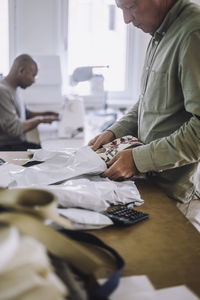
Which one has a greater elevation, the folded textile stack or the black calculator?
the folded textile stack

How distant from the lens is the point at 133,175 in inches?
49.2

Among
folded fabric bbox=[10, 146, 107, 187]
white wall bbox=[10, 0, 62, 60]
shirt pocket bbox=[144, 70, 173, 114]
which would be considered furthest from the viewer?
white wall bbox=[10, 0, 62, 60]

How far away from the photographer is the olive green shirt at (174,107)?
118 cm

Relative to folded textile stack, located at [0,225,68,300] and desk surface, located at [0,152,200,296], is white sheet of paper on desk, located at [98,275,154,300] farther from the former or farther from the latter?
folded textile stack, located at [0,225,68,300]

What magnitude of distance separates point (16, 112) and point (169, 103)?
2.05 metres

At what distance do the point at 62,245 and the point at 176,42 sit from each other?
2.88ft

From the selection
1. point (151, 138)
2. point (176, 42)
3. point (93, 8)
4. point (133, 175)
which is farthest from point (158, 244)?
point (93, 8)

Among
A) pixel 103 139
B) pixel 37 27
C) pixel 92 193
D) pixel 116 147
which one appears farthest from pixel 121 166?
pixel 37 27

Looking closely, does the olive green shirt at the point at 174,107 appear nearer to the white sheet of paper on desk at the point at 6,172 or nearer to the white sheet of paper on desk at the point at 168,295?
the white sheet of paper on desk at the point at 6,172

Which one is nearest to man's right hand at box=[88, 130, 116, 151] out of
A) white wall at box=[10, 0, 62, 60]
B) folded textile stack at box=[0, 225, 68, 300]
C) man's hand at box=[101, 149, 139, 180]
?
man's hand at box=[101, 149, 139, 180]

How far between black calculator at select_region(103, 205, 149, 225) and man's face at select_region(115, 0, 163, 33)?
73cm

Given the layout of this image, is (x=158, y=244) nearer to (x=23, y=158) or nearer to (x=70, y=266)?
(x=70, y=266)

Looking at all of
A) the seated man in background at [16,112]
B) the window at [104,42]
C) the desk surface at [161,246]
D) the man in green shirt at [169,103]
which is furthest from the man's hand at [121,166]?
the window at [104,42]

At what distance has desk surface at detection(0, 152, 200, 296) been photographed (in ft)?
2.40
